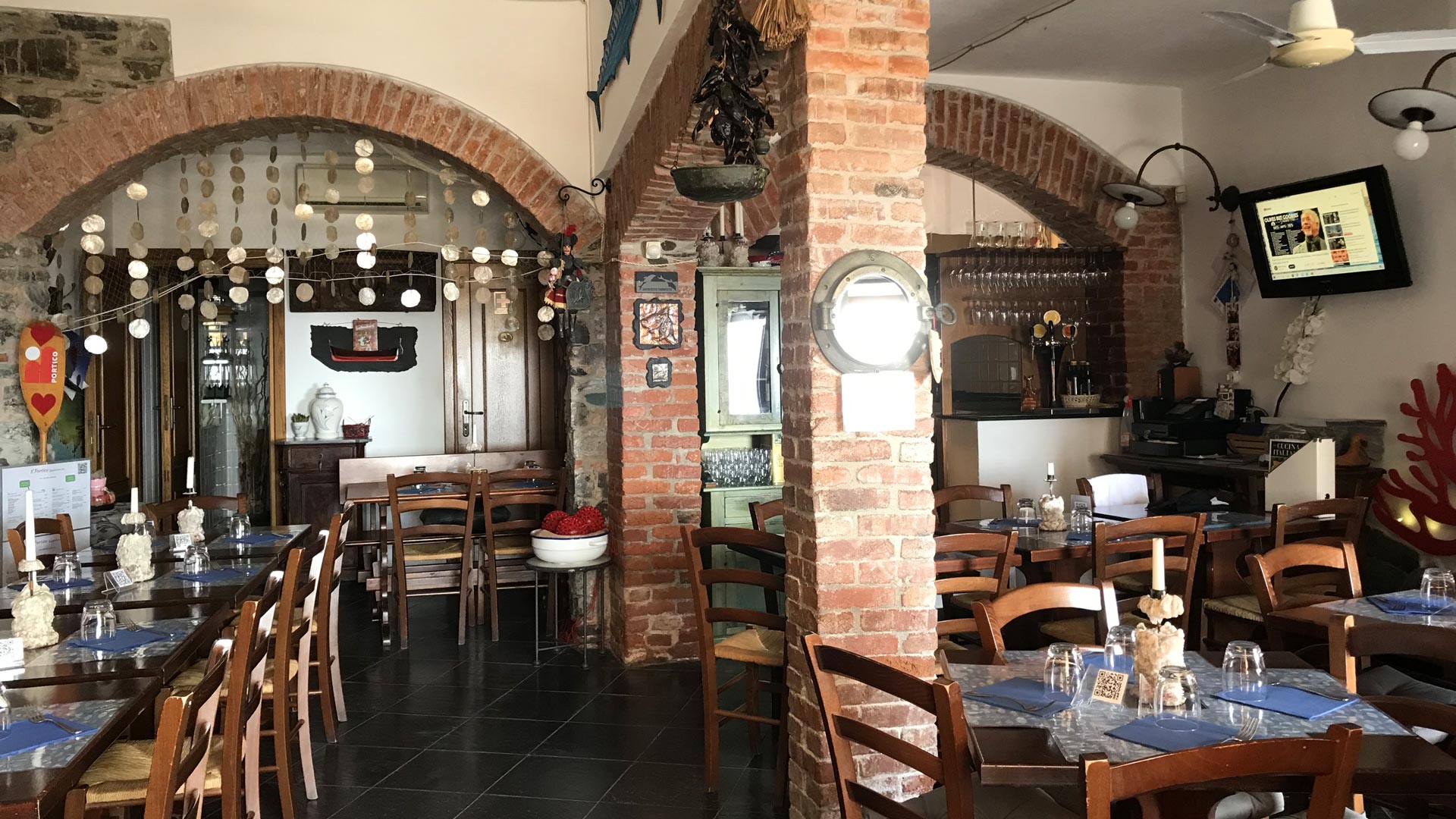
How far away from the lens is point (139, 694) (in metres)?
2.69

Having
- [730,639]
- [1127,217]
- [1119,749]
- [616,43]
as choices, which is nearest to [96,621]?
[730,639]

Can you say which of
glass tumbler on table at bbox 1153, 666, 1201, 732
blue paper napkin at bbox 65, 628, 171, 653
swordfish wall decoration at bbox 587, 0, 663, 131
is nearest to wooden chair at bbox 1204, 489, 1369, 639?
glass tumbler on table at bbox 1153, 666, 1201, 732

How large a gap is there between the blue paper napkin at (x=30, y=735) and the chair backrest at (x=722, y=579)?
2002 millimetres

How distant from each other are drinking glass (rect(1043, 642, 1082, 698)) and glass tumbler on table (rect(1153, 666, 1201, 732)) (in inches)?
7.3

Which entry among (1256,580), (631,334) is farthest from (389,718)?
(1256,580)

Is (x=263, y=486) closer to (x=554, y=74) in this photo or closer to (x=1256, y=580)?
(x=554, y=74)

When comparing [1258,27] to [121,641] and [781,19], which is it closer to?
[781,19]

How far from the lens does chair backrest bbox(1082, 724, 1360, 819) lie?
175 cm

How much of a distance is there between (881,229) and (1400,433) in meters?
3.82

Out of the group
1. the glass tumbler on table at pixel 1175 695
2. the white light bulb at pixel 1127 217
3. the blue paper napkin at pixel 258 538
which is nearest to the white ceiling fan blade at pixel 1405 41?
the glass tumbler on table at pixel 1175 695

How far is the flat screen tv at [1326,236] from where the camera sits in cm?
546

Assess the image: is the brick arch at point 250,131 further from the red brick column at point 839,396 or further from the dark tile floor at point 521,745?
the red brick column at point 839,396

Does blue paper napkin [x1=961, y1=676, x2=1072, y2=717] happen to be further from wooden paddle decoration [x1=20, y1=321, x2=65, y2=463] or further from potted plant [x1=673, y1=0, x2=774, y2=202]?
wooden paddle decoration [x1=20, y1=321, x2=65, y2=463]

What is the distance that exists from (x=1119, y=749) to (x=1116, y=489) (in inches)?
156
